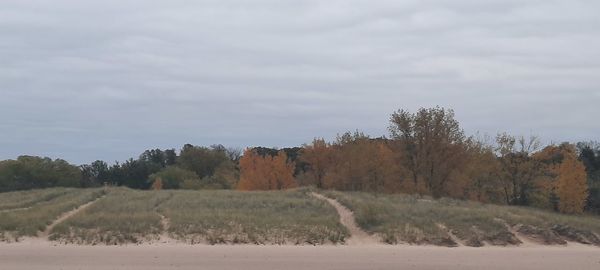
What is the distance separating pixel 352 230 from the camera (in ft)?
107

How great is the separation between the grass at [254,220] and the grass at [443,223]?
173cm

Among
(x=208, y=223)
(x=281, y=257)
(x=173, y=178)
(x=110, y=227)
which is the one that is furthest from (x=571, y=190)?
(x=173, y=178)

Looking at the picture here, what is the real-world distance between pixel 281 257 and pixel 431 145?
33925 millimetres

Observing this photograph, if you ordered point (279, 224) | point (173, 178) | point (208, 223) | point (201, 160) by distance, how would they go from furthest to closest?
point (201, 160) → point (173, 178) → point (279, 224) → point (208, 223)

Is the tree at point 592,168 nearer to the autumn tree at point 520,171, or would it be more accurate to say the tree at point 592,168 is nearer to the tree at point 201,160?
the autumn tree at point 520,171

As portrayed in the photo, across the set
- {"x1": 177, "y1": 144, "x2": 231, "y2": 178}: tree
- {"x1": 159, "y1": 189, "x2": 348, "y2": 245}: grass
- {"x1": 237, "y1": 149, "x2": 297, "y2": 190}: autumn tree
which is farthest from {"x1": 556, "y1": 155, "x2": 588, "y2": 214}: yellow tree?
{"x1": 177, "y1": 144, "x2": 231, "y2": 178}: tree

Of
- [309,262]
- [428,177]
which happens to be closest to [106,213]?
[309,262]

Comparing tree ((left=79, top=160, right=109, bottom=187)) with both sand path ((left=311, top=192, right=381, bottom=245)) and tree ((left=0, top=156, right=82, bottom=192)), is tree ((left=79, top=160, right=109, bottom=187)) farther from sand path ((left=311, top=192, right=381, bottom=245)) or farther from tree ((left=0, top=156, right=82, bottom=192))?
sand path ((left=311, top=192, right=381, bottom=245))

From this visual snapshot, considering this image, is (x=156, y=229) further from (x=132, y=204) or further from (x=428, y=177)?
(x=428, y=177)

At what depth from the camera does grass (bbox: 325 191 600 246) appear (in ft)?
105

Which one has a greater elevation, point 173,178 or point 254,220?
point 173,178

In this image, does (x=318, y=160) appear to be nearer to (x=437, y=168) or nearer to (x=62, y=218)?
(x=437, y=168)

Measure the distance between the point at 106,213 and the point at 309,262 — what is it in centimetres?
1487

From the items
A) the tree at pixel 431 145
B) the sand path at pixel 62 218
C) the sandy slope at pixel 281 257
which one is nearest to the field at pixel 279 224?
the sand path at pixel 62 218
